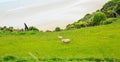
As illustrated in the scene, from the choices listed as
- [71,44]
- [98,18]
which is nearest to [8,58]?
[71,44]

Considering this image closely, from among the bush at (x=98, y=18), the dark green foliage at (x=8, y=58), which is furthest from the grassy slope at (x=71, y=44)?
the bush at (x=98, y=18)

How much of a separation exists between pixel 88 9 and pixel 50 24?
8.73 metres

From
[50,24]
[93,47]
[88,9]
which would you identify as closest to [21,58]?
[93,47]

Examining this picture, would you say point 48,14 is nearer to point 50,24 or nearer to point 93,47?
point 50,24

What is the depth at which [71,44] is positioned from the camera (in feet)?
56.3

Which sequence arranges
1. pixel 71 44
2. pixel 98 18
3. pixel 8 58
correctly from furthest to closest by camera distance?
1. pixel 98 18
2. pixel 71 44
3. pixel 8 58

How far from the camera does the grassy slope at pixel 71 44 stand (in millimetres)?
15742

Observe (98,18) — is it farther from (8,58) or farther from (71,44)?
(8,58)

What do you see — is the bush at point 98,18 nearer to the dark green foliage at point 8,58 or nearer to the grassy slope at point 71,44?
the grassy slope at point 71,44

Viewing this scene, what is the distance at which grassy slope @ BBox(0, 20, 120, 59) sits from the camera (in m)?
15.7

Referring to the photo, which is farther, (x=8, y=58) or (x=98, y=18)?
(x=98, y=18)

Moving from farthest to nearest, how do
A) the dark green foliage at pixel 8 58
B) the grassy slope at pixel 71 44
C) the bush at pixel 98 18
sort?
the bush at pixel 98 18
the grassy slope at pixel 71 44
the dark green foliage at pixel 8 58

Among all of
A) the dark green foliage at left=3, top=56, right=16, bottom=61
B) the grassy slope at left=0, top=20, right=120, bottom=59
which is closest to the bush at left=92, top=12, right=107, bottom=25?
the grassy slope at left=0, top=20, right=120, bottom=59

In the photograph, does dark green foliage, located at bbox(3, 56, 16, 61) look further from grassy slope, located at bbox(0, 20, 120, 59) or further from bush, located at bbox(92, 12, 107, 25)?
bush, located at bbox(92, 12, 107, 25)
